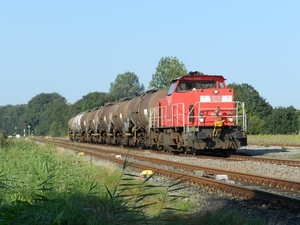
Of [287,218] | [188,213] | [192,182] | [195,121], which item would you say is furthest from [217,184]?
[195,121]

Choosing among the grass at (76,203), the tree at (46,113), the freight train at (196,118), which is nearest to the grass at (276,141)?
the freight train at (196,118)

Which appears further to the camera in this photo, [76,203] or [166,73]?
[166,73]

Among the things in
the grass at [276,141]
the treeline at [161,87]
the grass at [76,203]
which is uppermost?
the treeline at [161,87]

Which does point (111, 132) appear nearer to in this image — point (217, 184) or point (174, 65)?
point (217, 184)

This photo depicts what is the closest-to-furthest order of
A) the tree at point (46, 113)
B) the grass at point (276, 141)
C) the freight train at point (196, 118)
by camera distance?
the freight train at point (196, 118), the grass at point (276, 141), the tree at point (46, 113)

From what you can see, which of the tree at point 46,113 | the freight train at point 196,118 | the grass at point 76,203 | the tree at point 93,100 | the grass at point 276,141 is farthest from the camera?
the tree at point 46,113

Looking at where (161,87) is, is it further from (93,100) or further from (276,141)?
(93,100)

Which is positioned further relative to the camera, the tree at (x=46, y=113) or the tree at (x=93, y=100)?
the tree at (x=46, y=113)

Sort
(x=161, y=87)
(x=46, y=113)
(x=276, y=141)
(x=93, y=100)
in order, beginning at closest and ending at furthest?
(x=276, y=141) < (x=161, y=87) < (x=93, y=100) < (x=46, y=113)

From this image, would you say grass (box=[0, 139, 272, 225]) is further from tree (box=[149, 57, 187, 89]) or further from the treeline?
tree (box=[149, 57, 187, 89])

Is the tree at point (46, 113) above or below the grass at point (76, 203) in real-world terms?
above

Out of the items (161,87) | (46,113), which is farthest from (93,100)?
(161,87)

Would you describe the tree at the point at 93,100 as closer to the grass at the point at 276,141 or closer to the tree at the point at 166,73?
the tree at the point at 166,73

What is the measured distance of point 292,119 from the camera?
90438 mm
